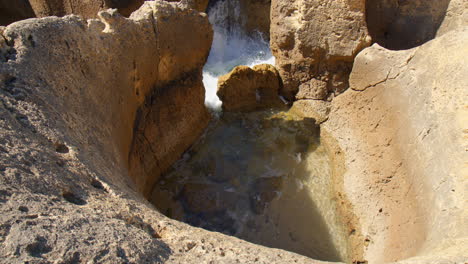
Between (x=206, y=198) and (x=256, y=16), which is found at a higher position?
(x=256, y=16)

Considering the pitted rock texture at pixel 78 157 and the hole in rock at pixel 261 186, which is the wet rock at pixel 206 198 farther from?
the pitted rock texture at pixel 78 157

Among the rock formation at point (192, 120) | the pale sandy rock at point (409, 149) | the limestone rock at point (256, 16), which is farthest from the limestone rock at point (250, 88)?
the limestone rock at point (256, 16)

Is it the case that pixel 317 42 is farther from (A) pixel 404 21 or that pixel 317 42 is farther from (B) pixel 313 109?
(A) pixel 404 21

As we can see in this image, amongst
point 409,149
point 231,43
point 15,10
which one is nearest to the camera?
point 409,149

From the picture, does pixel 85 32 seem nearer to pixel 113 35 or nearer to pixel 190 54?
pixel 113 35

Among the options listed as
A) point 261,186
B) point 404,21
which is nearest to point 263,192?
point 261,186

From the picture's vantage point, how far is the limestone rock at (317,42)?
433 centimetres

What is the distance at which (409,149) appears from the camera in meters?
3.31

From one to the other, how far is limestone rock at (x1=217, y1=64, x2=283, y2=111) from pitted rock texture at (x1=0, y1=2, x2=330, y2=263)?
73.6 inches

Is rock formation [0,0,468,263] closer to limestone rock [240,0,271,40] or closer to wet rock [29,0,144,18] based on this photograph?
wet rock [29,0,144,18]

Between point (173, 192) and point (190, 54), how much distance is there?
5.00 feet

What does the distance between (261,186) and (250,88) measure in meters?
1.61

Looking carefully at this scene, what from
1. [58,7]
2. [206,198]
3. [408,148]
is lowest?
[206,198]

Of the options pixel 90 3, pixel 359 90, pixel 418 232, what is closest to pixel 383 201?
pixel 418 232
